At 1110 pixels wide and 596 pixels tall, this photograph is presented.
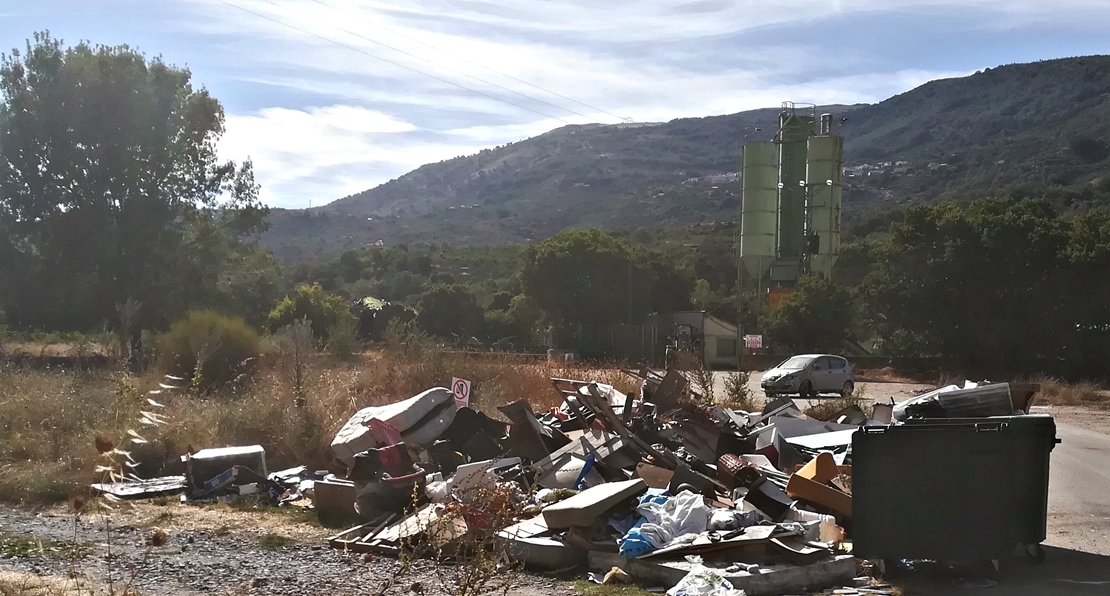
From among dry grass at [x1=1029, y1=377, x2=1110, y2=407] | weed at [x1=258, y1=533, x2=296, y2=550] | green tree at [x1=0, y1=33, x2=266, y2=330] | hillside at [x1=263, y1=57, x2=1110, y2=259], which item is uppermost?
Result: hillside at [x1=263, y1=57, x2=1110, y2=259]

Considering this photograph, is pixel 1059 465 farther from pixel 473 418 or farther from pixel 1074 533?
pixel 473 418

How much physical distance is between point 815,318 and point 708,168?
113m

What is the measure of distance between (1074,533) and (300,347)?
1259cm

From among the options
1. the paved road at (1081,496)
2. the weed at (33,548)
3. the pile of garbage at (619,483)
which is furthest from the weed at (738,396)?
the weed at (33,548)

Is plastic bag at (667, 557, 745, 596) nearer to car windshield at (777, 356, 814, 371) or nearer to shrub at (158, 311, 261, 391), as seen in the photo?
shrub at (158, 311, 261, 391)

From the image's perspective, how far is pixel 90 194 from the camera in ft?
120

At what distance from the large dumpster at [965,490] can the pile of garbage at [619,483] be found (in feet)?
1.16

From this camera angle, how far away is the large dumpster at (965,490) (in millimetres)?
7668

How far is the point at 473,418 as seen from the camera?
13391 millimetres

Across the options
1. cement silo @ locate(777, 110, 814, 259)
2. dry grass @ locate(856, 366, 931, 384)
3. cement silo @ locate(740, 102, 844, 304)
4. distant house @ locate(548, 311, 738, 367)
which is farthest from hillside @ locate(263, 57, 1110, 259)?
dry grass @ locate(856, 366, 931, 384)

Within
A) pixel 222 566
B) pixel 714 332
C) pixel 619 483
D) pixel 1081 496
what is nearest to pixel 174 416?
pixel 222 566

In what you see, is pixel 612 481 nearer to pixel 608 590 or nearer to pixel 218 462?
pixel 608 590

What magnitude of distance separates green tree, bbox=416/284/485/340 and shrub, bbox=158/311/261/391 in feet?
88.4

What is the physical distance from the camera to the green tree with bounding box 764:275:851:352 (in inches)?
1815
